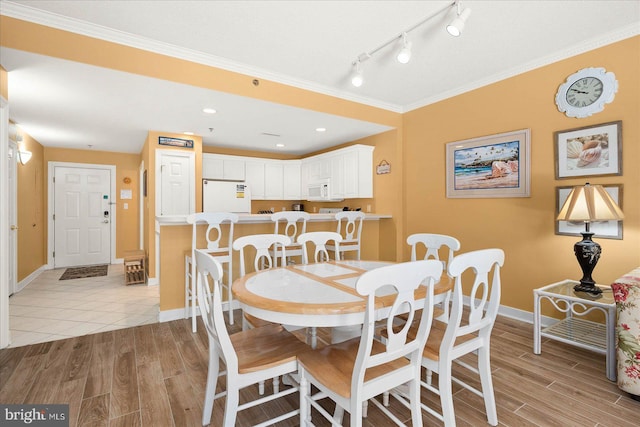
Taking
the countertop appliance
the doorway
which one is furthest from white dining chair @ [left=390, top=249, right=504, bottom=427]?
the doorway

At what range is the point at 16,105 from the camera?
11.5ft

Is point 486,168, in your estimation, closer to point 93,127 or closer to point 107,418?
point 107,418

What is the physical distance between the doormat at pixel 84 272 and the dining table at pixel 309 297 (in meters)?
5.02

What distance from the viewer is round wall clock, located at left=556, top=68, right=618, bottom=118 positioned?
8.50 ft

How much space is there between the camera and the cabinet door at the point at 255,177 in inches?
235

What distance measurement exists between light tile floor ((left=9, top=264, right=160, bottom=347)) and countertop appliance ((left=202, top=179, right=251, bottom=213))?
1.63m

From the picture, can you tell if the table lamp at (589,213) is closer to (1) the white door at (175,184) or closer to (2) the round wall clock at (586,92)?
(2) the round wall clock at (586,92)

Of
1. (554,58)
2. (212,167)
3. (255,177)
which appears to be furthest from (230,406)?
(255,177)

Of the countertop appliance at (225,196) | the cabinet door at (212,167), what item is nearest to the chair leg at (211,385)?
the countertop appliance at (225,196)

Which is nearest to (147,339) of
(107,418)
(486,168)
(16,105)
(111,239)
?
(107,418)

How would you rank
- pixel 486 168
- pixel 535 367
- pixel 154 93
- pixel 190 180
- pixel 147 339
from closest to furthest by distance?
1. pixel 535 367
2. pixel 147 339
3. pixel 154 93
4. pixel 486 168
5. pixel 190 180

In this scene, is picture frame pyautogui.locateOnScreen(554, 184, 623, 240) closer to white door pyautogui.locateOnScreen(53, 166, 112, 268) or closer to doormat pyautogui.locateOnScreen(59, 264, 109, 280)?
doormat pyautogui.locateOnScreen(59, 264, 109, 280)

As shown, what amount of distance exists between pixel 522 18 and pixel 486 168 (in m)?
1.50

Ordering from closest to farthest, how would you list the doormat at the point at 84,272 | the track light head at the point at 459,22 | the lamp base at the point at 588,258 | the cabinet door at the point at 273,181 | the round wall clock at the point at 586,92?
the track light head at the point at 459,22, the lamp base at the point at 588,258, the round wall clock at the point at 586,92, the doormat at the point at 84,272, the cabinet door at the point at 273,181
